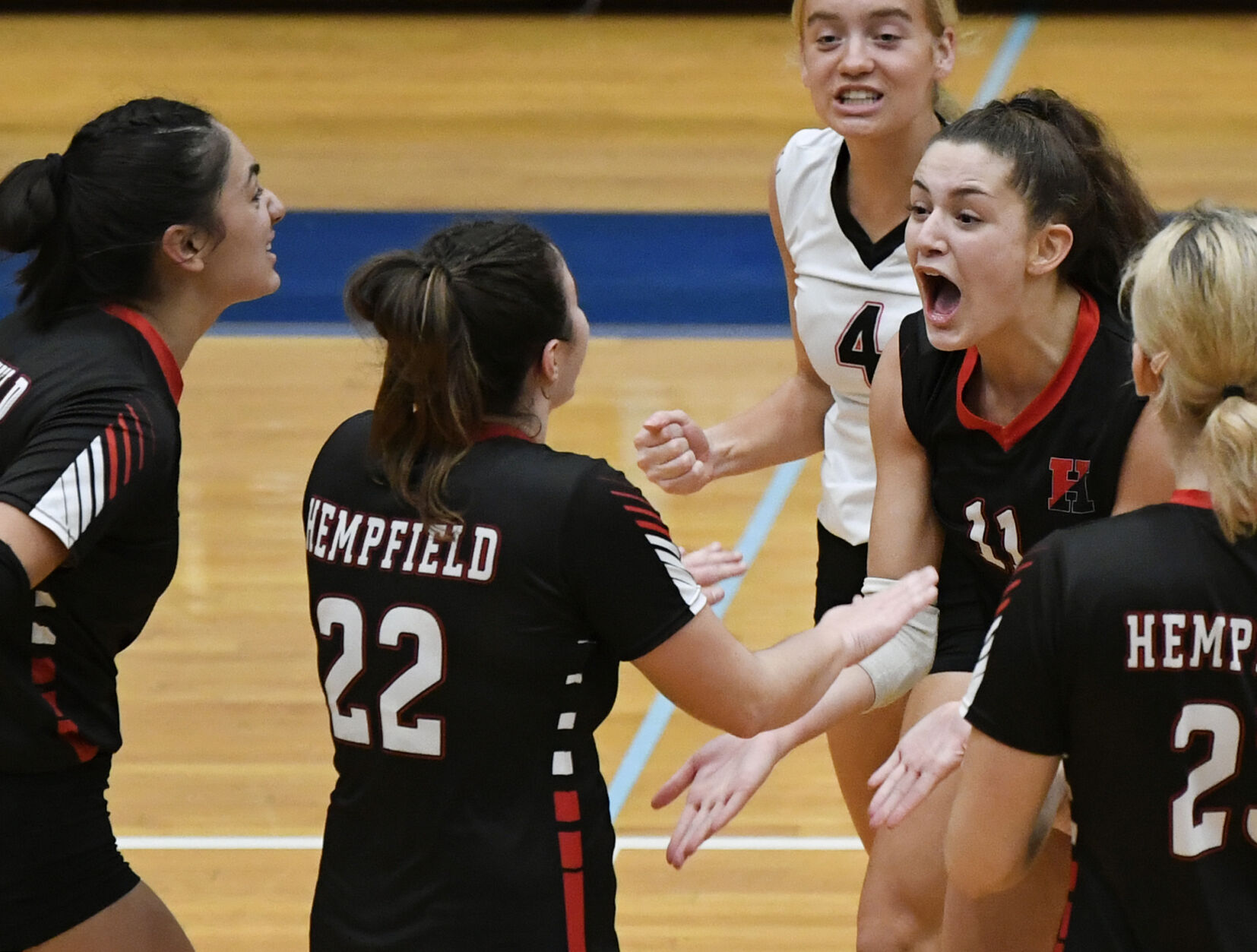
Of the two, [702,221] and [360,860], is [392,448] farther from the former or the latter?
[702,221]

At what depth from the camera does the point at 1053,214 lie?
2459 mm

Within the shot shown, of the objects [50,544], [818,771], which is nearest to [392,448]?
[50,544]

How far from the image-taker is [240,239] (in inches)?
102

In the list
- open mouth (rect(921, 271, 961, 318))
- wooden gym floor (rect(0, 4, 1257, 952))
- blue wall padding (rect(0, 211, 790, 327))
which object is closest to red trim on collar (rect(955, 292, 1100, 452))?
open mouth (rect(921, 271, 961, 318))

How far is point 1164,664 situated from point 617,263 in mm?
6421

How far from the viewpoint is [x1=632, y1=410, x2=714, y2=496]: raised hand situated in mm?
2873

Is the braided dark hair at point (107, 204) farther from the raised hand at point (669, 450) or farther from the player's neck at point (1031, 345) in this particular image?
the player's neck at point (1031, 345)

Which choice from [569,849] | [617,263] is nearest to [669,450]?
[569,849]

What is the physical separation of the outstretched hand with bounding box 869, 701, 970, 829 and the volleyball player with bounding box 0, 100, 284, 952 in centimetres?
101

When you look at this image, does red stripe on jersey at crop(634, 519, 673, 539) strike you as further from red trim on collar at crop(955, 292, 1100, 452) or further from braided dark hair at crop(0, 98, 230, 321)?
braided dark hair at crop(0, 98, 230, 321)

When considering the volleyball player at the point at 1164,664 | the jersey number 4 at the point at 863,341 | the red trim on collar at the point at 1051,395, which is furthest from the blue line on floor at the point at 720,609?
the volleyball player at the point at 1164,664

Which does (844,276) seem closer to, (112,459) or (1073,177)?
(1073,177)

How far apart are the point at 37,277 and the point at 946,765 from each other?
139 centimetres

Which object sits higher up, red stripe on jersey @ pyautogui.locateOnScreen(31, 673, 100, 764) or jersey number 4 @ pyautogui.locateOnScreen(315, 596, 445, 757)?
jersey number 4 @ pyautogui.locateOnScreen(315, 596, 445, 757)
